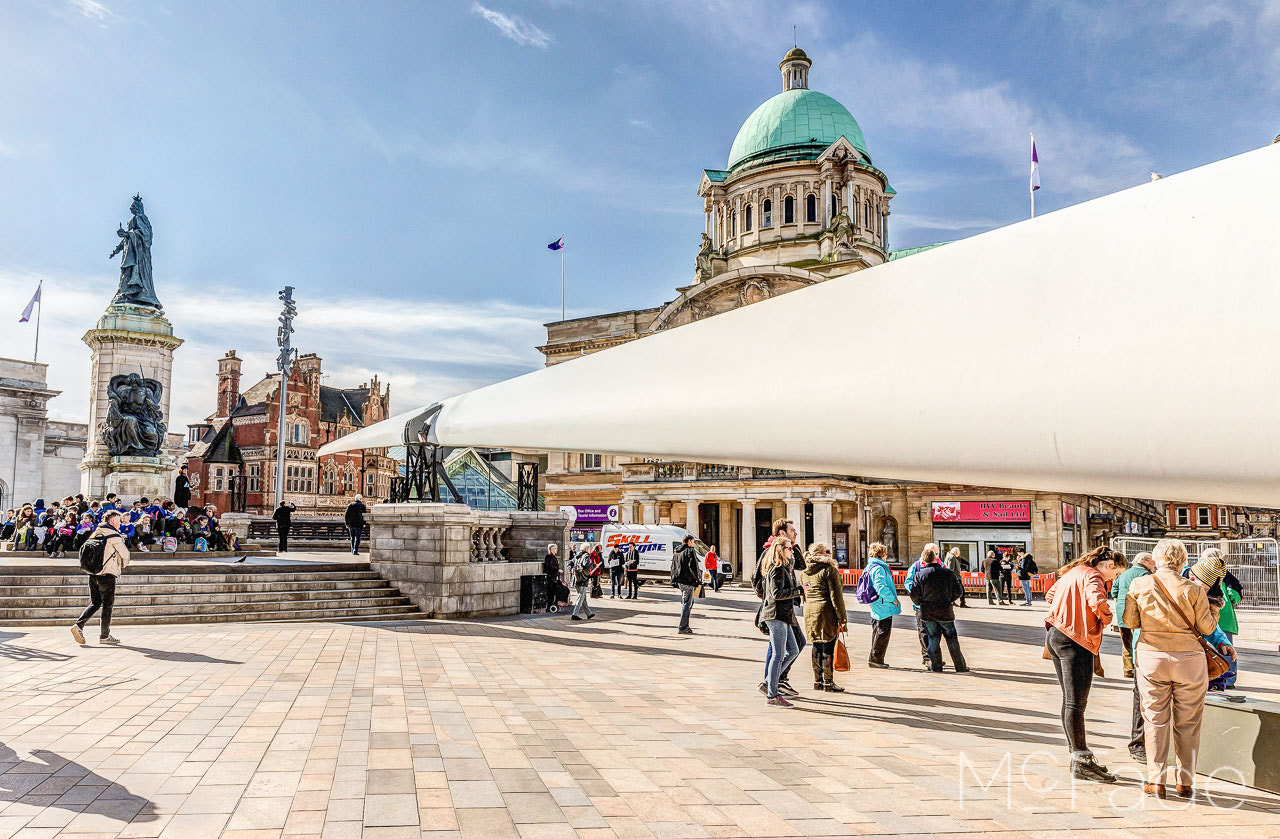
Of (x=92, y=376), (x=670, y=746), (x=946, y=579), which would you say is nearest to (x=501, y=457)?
(x=92, y=376)

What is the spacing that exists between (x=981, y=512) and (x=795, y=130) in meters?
26.4

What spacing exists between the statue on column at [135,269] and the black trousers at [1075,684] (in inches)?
1254

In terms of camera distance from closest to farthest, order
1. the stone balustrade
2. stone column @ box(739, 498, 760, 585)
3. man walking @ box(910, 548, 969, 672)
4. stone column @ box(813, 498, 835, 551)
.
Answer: man walking @ box(910, 548, 969, 672), the stone balustrade, stone column @ box(813, 498, 835, 551), stone column @ box(739, 498, 760, 585)

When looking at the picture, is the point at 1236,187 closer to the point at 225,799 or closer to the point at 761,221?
the point at 225,799

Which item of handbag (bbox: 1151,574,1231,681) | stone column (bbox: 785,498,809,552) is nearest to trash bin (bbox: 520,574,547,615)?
handbag (bbox: 1151,574,1231,681)

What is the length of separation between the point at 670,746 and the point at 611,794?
4.48 ft

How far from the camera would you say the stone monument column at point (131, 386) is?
27.9 metres

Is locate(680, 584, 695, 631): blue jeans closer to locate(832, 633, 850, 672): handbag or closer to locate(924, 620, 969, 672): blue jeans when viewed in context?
locate(924, 620, 969, 672): blue jeans

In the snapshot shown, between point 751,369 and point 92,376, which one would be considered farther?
point 92,376

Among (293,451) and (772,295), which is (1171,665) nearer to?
(772,295)

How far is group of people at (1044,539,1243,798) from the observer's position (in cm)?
559

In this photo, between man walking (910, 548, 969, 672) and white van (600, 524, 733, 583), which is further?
white van (600, 524, 733, 583)

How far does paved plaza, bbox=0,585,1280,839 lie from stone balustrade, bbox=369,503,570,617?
446cm

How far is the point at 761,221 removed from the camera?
53.3 metres
